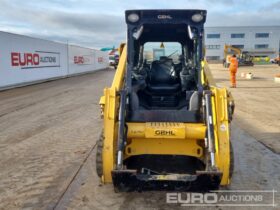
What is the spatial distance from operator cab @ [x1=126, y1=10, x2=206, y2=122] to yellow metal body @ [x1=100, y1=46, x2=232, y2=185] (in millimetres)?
305

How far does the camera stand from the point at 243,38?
271 feet

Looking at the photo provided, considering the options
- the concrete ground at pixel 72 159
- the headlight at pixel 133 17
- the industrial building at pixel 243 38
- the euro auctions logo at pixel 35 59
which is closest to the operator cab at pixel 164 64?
the headlight at pixel 133 17

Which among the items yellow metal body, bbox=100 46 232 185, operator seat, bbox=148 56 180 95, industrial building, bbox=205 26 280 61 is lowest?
yellow metal body, bbox=100 46 232 185

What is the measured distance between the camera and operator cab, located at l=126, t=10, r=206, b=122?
14.5ft

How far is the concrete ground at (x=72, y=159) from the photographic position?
396cm

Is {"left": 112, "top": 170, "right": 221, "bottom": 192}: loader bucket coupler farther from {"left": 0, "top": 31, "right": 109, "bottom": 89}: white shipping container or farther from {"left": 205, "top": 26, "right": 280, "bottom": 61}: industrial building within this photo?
{"left": 205, "top": 26, "right": 280, "bottom": 61}: industrial building

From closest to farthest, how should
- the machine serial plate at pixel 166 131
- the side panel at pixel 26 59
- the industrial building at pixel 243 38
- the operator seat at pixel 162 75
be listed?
1. the machine serial plate at pixel 166 131
2. the operator seat at pixel 162 75
3. the side panel at pixel 26 59
4. the industrial building at pixel 243 38

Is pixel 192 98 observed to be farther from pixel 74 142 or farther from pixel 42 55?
pixel 42 55

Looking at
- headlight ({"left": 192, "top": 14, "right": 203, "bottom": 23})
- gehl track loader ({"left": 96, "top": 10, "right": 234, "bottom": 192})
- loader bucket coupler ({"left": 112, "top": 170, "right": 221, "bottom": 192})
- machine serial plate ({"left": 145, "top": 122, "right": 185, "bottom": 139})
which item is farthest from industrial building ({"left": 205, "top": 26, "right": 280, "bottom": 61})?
loader bucket coupler ({"left": 112, "top": 170, "right": 221, "bottom": 192})

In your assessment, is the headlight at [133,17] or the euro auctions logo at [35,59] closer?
the headlight at [133,17]

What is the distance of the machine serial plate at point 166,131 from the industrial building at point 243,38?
259ft

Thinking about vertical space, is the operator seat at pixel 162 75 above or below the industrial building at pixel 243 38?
below

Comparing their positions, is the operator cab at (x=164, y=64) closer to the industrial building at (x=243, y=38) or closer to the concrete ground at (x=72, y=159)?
the concrete ground at (x=72, y=159)

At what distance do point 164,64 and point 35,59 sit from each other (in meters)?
14.5
